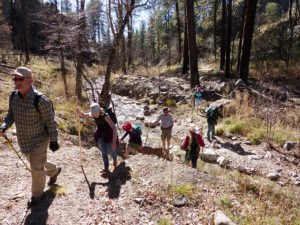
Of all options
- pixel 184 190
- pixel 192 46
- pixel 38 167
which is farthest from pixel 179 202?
pixel 192 46

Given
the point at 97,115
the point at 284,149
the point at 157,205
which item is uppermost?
the point at 97,115

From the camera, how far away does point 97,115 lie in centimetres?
371

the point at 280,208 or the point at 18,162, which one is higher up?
the point at 18,162

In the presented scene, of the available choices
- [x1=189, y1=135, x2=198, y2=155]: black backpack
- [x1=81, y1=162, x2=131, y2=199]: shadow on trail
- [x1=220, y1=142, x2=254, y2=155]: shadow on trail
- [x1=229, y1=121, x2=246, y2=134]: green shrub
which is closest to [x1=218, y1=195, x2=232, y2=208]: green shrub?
[x1=81, y1=162, x2=131, y2=199]: shadow on trail

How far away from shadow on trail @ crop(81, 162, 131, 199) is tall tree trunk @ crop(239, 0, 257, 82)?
10240 millimetres

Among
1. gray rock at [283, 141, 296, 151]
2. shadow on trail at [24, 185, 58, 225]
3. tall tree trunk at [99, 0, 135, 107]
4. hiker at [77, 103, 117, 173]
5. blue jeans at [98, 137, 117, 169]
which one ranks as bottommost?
gray rock at [283, 141, 296, 151]

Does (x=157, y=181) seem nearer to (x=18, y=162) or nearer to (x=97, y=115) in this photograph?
(x=97, y=115)

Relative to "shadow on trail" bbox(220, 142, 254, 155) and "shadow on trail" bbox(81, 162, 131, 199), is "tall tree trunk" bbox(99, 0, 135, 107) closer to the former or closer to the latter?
"shadow on trail" bbox(81, 162, 131, 199)

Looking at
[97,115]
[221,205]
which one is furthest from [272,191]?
[97,115]

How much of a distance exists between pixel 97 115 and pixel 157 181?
176 cm

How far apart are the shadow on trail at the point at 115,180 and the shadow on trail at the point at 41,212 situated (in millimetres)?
671

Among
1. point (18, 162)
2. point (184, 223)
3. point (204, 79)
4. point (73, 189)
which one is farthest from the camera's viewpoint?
point (204, 79)

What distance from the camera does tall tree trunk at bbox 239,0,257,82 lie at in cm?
1026

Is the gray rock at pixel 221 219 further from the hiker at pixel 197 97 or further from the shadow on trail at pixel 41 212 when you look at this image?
the hiker at pixel 197 97
